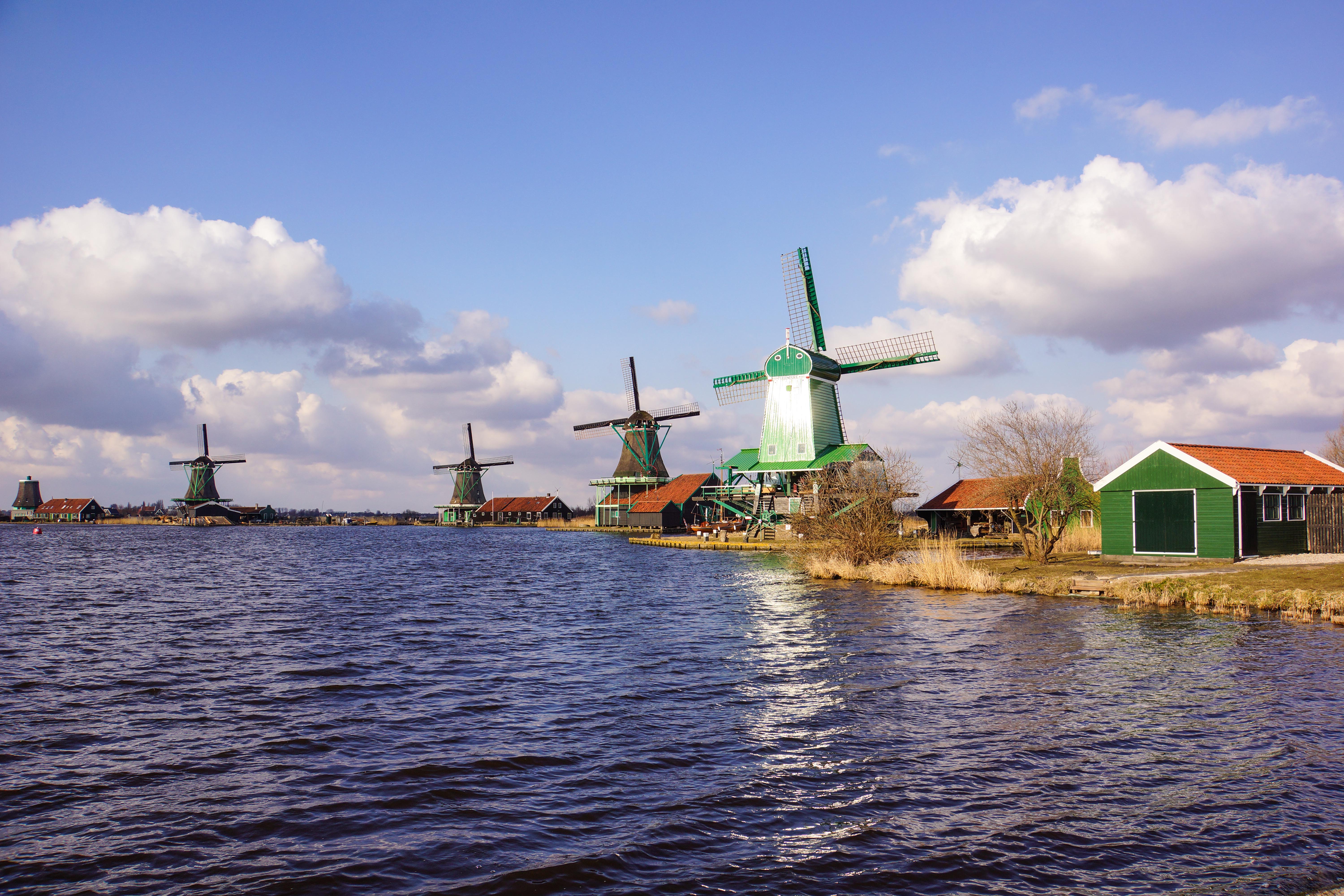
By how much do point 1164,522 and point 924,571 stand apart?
8.55 m

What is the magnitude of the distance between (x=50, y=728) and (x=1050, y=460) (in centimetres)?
2881

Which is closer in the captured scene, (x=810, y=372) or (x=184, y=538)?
(x=810, y=372)

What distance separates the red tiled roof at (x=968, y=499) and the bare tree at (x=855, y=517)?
18164 millimetres

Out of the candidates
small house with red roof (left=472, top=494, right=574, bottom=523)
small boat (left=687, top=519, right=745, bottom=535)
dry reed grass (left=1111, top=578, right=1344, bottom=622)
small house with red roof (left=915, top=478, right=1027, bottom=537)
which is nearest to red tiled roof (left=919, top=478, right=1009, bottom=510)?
small house with red roof (left=915, top=478, right=1027, bottom=537)

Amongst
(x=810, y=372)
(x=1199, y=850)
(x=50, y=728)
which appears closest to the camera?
(x=1199, y=850)

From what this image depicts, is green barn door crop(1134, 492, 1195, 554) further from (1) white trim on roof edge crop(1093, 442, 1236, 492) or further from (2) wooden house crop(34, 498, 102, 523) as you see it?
(2) wooden house crop(34, 498, 102, 523)

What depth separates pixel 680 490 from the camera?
77.4 metres

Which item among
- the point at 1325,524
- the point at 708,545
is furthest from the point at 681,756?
the point at 708,545

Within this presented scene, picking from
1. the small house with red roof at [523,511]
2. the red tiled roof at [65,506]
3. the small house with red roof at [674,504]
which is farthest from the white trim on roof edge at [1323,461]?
the red tiled roof at [65,506]

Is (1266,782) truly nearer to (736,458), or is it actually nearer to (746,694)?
(746,694)

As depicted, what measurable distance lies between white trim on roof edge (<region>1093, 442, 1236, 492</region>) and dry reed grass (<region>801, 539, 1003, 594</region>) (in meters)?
5.67

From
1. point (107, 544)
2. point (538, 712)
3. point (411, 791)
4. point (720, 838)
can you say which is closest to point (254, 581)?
point (538, 712)

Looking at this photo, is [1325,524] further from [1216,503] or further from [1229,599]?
[1229,599]

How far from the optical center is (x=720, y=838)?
6898 mm
